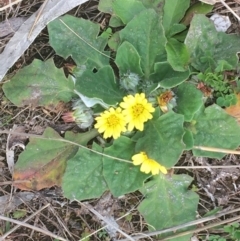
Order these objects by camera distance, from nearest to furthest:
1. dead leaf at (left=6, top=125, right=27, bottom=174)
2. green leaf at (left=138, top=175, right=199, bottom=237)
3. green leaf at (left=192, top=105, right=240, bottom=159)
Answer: green leaf at (left=192, top=105, right=240, bottom=159), green leaf at (left=138, top=175, right=199, bottom=237), dead leaf at (left=6, top=125, right=27, bottom=174)

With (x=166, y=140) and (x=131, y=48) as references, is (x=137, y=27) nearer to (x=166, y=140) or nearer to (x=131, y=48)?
(x=131, y=48)

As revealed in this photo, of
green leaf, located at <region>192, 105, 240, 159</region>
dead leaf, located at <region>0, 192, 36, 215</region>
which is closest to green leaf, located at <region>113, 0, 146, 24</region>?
green leaf, located at <region>192, 105, 240, 159</region>

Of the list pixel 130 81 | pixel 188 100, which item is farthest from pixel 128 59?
pixel 188 100

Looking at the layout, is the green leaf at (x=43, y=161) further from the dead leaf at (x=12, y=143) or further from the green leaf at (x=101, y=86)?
the green leaf at (x=101, y=86)

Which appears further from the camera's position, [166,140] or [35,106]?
[35,106]

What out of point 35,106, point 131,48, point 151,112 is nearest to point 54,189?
point 35,106

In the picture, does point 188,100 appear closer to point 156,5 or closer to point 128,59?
point 128,59

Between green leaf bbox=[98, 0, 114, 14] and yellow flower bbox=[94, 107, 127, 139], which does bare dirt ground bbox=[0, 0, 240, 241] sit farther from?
yellow flower bbox=[94, 107, 127, 139]
